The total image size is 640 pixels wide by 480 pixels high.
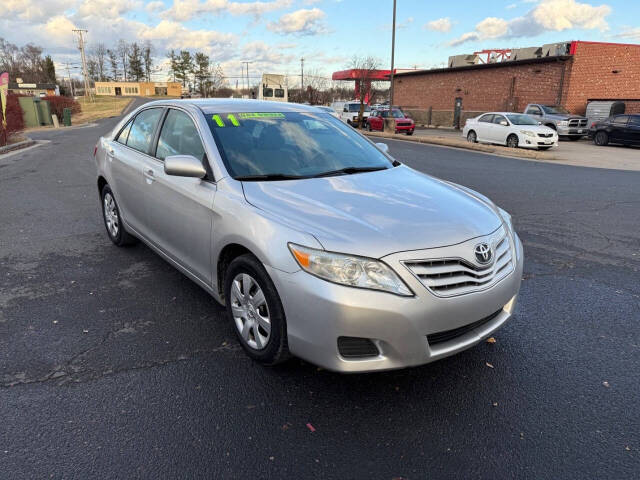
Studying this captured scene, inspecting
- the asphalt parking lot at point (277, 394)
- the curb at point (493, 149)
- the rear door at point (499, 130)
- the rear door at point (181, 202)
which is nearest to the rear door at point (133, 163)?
the rear door at point (181, 202)

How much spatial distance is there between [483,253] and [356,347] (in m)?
0.90

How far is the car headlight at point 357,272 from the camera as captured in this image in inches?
94.7

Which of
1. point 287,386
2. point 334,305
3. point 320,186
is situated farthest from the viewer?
point 320,186

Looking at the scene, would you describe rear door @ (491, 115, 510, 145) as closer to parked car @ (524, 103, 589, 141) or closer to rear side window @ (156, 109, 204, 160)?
parked car @ (524, 103, 589, 141)

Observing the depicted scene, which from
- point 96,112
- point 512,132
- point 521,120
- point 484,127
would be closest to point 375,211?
point 512,132

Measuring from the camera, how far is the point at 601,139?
21.7m

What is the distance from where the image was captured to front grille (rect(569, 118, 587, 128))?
931 inches

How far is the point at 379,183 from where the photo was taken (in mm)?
3396

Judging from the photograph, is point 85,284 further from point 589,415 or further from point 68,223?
point 589,415

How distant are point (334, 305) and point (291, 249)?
1.31 feet

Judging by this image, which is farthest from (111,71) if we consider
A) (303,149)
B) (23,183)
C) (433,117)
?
(303,149)

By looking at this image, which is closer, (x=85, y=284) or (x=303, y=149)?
(x=303, y=149)

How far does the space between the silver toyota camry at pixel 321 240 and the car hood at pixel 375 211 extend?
0.04 ft

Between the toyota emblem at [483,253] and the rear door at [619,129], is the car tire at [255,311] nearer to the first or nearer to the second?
the toyota emblem at [483,253]
